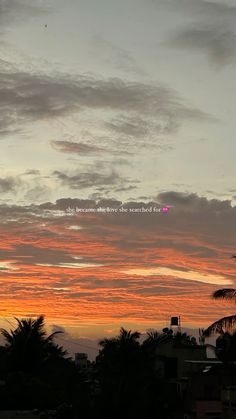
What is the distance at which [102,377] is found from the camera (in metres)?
44.1

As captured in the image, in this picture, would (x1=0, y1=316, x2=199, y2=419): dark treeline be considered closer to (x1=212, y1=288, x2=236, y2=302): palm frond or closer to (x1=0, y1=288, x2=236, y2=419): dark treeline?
(x1=0, y1=288, x2=236, y2=419): dark treeline

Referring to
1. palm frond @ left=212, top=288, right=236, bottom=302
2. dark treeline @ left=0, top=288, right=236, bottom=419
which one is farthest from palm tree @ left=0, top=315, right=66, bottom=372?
palm frond @ left=212, top=288, right=236, bottom=302

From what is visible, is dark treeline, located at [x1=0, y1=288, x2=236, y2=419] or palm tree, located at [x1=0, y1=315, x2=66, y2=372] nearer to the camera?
dark treeline, located at [x1=0, y1=288, x2=236, y2=419]

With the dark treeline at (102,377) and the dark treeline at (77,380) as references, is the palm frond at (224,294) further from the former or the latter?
the dark treeline at (77,380)

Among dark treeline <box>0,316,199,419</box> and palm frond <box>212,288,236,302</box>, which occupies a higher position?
palm frond <box>212,288,236,302</box>

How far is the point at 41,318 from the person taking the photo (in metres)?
58.1

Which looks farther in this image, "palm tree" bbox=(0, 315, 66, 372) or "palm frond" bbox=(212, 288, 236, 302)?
"palm tree" bbox=(0, 315, 66, 372)

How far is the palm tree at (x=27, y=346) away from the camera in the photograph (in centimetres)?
5609

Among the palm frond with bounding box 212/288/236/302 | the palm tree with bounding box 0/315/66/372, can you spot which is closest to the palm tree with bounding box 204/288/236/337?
the palm frond with bounding box 212/288/236/302

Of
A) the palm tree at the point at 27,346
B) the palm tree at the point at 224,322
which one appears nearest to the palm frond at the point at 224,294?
the palm tree at the point at 224,322

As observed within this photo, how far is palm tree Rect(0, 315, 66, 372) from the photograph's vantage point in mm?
56094

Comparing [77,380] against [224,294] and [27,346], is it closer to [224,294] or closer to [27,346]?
[27,346]

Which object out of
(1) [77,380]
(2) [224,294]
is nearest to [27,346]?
(1) [77,380]

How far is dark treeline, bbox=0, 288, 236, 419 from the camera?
4134 centimetres
